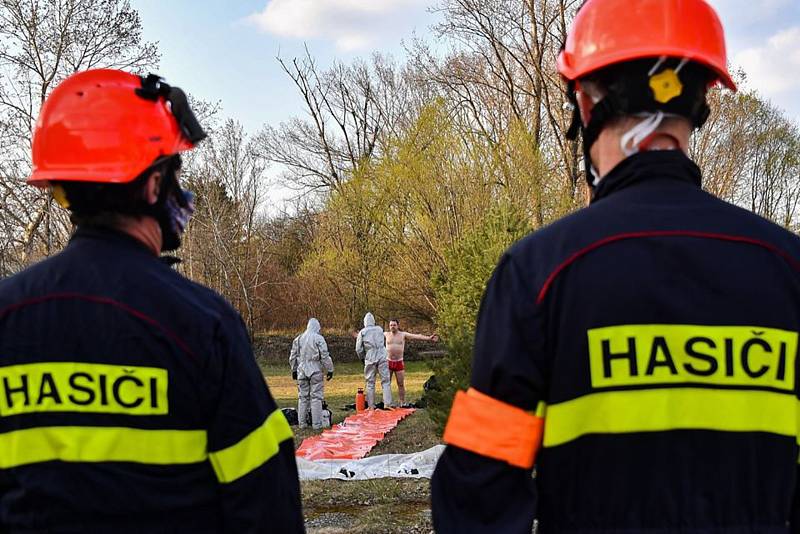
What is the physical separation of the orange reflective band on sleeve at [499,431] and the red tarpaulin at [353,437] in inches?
380

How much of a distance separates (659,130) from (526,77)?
86.7 feet

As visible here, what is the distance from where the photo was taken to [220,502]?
2012 millimetres

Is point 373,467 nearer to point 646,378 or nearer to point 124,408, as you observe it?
point 124,408

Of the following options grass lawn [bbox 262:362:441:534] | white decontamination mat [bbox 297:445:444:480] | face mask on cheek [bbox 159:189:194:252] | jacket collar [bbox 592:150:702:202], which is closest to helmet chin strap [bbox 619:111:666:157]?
jacket collar [bbox 592:150:702:202]

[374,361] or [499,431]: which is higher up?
[499,431]

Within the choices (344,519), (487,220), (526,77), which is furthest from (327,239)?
(344,519)

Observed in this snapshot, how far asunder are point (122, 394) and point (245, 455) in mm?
357

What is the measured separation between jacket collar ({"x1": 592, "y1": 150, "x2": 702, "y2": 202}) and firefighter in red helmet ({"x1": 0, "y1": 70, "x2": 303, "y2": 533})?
3.55ft

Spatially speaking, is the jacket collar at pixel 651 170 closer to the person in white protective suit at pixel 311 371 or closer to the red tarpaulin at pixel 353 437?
the red tarpaulin at pixel 353 437

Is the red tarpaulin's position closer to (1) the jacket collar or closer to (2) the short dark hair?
(2) the short dark hair

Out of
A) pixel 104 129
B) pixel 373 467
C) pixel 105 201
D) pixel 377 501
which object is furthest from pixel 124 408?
pixel 373 467

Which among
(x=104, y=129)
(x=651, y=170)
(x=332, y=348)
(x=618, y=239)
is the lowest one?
(x=332, y=348)

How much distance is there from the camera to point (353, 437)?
1267cm

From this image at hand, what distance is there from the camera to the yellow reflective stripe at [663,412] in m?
1.60
